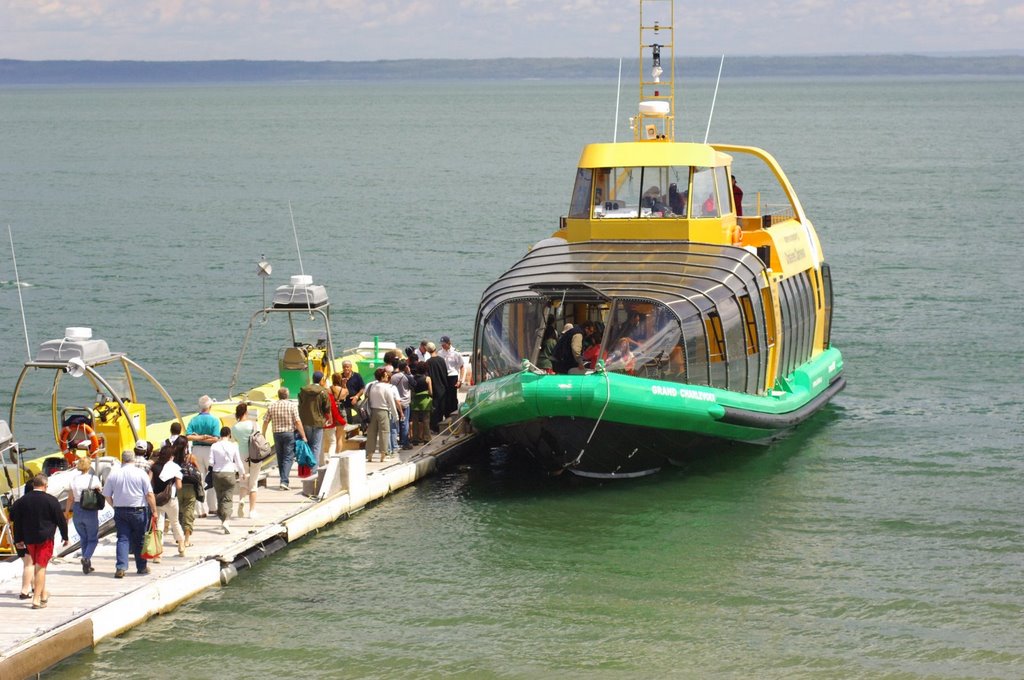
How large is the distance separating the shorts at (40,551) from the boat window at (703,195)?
39.2ft

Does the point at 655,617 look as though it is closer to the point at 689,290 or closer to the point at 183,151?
the point at 689,290

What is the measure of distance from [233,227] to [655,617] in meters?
50.6

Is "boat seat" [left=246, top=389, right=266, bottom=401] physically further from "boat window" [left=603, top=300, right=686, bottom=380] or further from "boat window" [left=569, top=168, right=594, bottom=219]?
"boat window" [left=603, top=300, right=686, bottom=380]

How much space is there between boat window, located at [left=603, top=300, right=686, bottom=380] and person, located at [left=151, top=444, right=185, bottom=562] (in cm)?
617

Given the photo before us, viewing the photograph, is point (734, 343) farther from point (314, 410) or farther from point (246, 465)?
point (246, 465)

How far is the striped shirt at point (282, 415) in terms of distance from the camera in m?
19.1

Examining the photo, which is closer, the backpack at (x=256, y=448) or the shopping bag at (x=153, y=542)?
the shopping bag at (x=153, y=542)

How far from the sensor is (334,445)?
20.9m

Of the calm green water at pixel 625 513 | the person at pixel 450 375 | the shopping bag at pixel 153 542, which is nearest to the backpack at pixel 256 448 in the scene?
the calm green water at pixel 625 513

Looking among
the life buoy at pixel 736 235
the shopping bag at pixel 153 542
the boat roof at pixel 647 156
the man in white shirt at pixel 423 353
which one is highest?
the boat roof at pixel 647 156

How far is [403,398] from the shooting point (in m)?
21.6

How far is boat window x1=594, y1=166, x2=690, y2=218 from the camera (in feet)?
77.9

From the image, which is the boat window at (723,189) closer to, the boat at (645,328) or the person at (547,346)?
the boat at (645,328)

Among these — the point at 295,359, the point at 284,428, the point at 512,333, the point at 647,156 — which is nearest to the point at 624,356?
the point at 512,333
